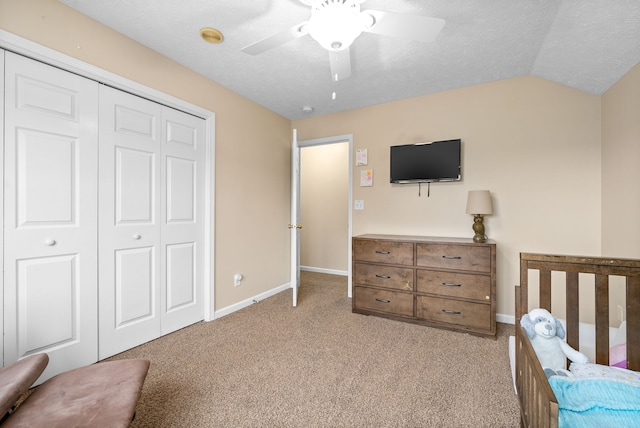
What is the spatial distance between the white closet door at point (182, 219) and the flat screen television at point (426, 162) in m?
2.04

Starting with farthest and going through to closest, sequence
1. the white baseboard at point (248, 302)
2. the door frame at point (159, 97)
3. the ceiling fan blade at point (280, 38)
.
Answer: the white baseboard at point (248, 302) → the door frame at point (159, 97) → the ceiling fan blade at point (280, 38)

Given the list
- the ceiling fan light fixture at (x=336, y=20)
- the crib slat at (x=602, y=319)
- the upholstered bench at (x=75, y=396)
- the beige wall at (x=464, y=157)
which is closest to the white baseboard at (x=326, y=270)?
the beige wall at (x=464, y=157)

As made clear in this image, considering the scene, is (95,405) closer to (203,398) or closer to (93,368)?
(93,368)

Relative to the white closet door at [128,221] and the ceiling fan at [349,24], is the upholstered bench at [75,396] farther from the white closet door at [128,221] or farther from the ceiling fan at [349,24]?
the ceiling fan at [349,24]

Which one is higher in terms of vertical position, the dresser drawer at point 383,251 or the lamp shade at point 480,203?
the lamp shade at point 480,203

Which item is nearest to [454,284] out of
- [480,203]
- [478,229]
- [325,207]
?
[478,229]

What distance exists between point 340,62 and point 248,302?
2.55m

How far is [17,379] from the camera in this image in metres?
1.02

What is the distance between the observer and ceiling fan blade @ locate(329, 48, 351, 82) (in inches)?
63.8

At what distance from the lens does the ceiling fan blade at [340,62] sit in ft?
5.31

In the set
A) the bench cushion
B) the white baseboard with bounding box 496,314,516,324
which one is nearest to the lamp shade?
the white baseboard with bounding box 496,314,516,324

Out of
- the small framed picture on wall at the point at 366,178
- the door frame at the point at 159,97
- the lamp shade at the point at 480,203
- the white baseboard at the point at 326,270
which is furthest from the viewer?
the white baseboard at the point at 326,270

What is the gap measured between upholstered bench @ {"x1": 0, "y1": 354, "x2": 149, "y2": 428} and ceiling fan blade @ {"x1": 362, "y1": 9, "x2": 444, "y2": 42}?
2.00m

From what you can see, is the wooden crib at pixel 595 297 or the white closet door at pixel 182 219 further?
the white closet door at pixel 182 219
